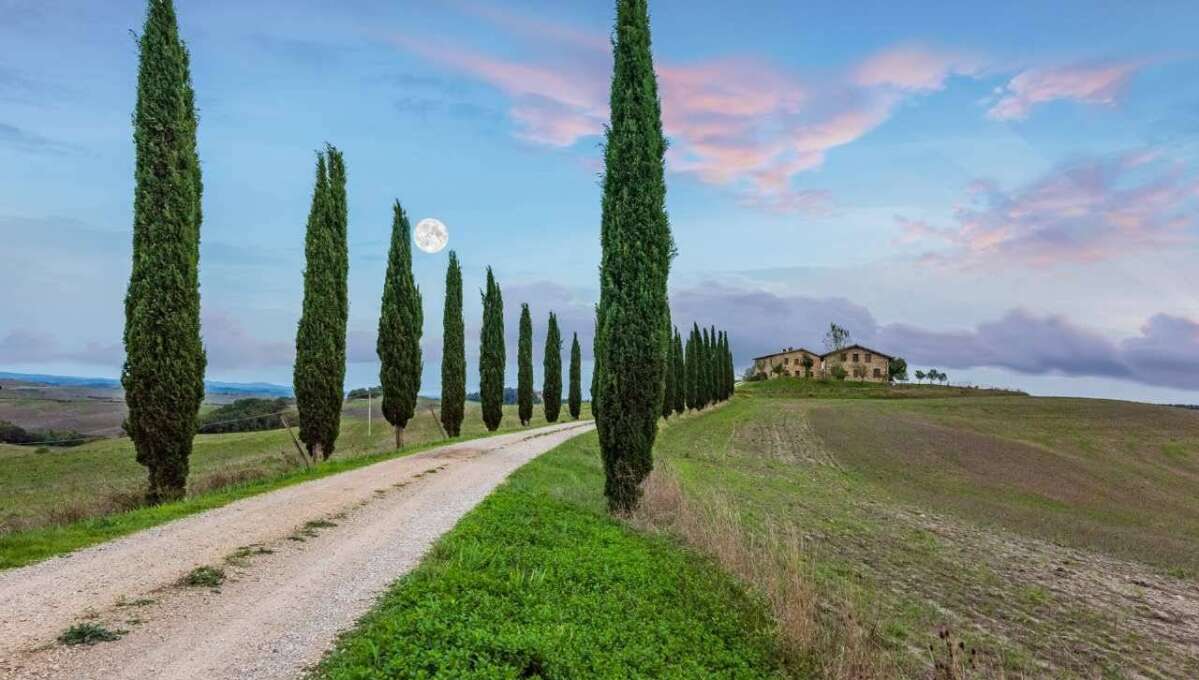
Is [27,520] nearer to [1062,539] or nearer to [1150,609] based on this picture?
[1150,609]

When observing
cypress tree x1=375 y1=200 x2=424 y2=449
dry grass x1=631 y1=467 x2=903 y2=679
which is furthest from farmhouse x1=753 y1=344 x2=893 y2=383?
dry grass x1=631 y1=467 x2=903 y2=679

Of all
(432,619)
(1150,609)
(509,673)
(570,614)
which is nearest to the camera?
(509,673)

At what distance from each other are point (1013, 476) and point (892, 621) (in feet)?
99.3

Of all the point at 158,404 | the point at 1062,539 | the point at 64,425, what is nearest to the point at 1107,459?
the point at 1062,539

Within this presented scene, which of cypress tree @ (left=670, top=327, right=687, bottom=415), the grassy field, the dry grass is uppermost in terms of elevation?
cypress tree @ (left=670, top=327, right=687, bottom=415)

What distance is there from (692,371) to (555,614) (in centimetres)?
6261

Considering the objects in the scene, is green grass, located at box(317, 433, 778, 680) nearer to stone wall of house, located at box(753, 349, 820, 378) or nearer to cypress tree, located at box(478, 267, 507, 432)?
cypress tree, located at box(478, 267, 507, 432)

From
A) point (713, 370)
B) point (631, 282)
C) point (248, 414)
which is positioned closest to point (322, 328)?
point (631, 282)

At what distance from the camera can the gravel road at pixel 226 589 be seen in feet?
19.3

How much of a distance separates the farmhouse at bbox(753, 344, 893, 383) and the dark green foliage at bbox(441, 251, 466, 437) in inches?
3733

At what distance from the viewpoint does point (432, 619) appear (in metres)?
6.66

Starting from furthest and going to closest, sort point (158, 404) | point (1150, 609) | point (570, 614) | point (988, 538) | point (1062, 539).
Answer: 1. point (1062, 539)
2. point (988, 538)
3. point (158, 404)
4. point (1150, 609)
5. point (570, 614)

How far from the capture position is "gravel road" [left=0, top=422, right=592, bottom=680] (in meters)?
5.88

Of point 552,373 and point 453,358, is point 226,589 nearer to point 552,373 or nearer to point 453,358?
point 453,358
